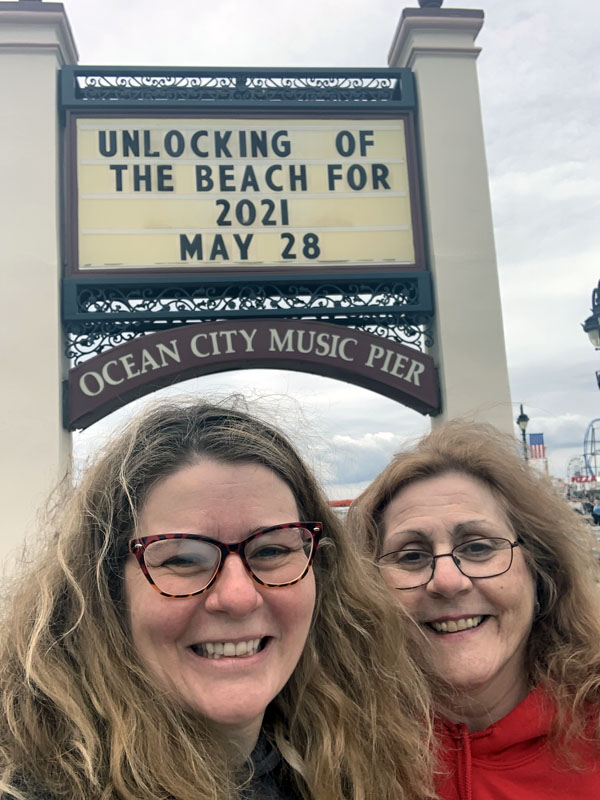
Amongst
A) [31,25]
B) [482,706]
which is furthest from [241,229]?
[482,706]

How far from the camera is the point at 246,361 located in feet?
20.1

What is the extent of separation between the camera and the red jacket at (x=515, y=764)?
1.79 meters

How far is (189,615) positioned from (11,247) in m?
5.39

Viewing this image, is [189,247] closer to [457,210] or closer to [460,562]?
[457,210]

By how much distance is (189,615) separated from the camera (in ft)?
4.50

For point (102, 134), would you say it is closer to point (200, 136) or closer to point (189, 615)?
point (200, 136)

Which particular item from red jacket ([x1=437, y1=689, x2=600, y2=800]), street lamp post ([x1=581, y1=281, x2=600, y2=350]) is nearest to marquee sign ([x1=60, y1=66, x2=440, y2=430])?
street lamp post ([x1=581, y1=281, x2=600, y2=350])

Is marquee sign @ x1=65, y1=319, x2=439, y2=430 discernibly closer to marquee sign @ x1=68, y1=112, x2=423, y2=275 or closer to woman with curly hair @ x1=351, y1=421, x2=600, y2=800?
marquee sign @ x1=68, y1=112, x2=423, y2=275

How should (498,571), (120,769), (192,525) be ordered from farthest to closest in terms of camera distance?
(498,571) → (192,525) → (120,769)

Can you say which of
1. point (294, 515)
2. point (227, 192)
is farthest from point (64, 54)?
point (294, 515)

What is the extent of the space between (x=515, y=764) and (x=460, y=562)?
0.55m

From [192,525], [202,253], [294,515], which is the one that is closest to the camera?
[192,525]

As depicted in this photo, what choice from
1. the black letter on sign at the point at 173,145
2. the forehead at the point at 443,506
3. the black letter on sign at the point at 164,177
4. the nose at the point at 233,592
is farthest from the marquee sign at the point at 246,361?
the nose at the point at 233,592

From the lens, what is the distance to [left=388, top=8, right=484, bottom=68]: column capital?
6508 mm
